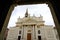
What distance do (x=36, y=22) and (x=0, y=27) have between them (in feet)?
80.5

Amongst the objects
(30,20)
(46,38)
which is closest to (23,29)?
(30,20)

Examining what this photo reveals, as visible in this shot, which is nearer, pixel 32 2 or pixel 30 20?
pixel 32 2

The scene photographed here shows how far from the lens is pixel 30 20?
1079 inches

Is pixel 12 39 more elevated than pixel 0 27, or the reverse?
pixel 12 39

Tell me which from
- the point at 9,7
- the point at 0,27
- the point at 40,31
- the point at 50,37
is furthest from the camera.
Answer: the point at 40,31

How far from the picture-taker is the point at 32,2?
9.87 feet

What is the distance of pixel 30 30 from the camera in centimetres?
2702

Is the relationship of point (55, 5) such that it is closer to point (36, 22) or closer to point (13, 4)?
point (13, 4)

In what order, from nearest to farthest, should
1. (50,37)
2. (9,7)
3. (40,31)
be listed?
(9,7)
(50,37)
(40,31)

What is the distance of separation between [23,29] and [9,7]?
2420 cm

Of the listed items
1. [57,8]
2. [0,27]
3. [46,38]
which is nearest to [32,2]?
[57,8]

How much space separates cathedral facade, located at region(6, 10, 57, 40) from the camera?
85.1 feet

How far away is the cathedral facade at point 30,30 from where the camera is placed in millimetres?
25938

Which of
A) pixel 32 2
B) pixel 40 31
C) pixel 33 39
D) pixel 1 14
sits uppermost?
pixel 40 31
